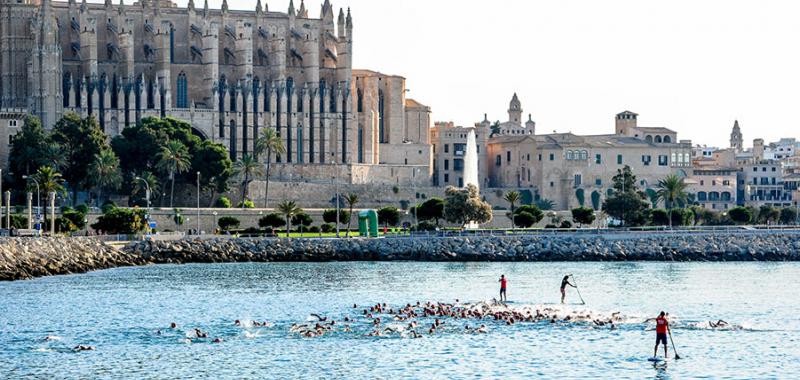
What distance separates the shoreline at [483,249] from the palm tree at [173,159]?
786 inches

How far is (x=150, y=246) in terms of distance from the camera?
77.9m

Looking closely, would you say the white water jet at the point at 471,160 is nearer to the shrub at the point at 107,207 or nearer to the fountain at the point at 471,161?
the fountain at the point at 471,161

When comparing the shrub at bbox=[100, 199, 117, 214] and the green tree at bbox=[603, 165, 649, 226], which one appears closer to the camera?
the shrub at bbox=[100, 199, 117, 214]

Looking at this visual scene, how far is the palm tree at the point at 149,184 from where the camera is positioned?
99.9 metres

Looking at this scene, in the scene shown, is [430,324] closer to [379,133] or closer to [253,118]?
[253,118]

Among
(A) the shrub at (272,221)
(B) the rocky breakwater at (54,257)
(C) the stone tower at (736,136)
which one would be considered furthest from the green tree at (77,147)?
(C) the stone tower at (736,136)

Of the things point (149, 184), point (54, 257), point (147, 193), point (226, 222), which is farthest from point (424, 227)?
point (54, 257)

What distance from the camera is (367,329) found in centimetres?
4300

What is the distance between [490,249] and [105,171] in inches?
1189

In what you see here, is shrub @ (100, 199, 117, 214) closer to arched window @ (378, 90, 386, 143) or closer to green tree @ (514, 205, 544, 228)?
green tree @ (514, 205, 544, 228)

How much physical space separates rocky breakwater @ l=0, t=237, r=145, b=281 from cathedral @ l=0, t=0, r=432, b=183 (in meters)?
33.3

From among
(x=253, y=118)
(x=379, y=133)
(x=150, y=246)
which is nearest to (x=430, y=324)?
(x=150, y=246)

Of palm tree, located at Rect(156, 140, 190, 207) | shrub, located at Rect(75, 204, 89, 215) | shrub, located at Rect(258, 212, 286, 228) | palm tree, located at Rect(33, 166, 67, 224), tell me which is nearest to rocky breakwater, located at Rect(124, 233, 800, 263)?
palm tree, located at Rect(33, 166, 67, 224)

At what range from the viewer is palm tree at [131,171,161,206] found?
9988 cm
